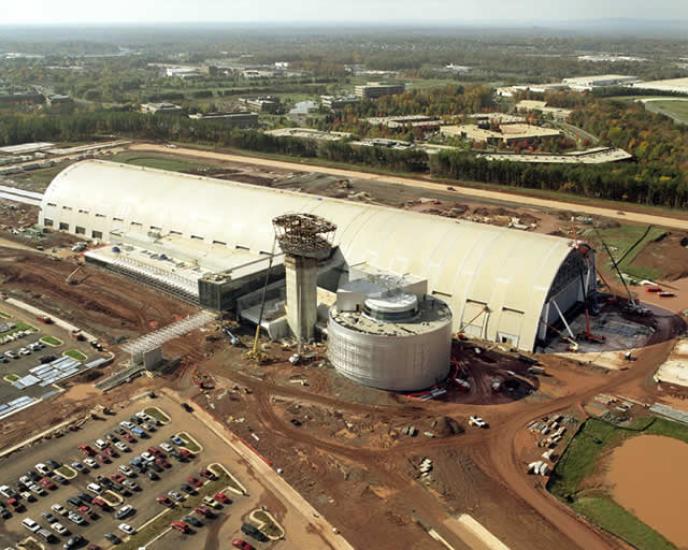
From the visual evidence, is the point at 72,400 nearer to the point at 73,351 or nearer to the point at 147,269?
the point at 73,351

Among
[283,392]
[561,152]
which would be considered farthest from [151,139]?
[283,392]

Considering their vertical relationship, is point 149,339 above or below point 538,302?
below

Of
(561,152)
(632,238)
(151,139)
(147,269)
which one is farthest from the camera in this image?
(151,139)

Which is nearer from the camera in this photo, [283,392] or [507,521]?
[507,521]

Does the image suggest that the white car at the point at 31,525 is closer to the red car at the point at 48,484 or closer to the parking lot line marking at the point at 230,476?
the red car at the point at 48,484

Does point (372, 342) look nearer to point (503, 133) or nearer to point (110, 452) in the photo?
point (110, 452)

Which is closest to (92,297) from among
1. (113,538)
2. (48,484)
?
(48,484)

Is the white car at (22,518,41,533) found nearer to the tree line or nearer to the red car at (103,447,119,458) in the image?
the red car at (103,447,119,458)
